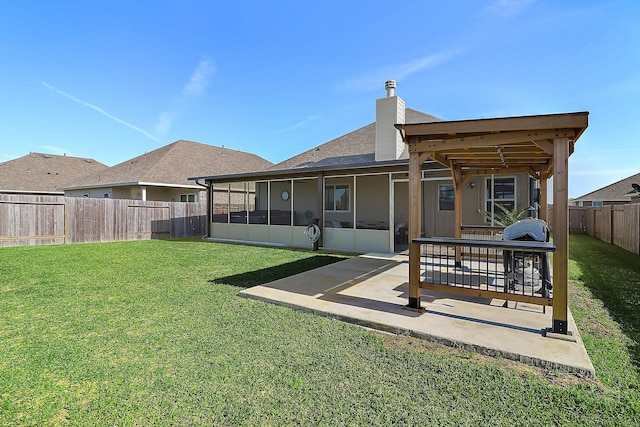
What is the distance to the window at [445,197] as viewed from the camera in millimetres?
11023

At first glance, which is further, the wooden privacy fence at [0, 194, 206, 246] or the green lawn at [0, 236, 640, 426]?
the wooden privacy fence at [0, 194, 206, 246]

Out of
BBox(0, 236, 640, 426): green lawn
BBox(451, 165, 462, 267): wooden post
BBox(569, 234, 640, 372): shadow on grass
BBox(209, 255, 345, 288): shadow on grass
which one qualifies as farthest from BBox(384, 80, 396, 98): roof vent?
BBox(0, 236, 640, 426): green lawn

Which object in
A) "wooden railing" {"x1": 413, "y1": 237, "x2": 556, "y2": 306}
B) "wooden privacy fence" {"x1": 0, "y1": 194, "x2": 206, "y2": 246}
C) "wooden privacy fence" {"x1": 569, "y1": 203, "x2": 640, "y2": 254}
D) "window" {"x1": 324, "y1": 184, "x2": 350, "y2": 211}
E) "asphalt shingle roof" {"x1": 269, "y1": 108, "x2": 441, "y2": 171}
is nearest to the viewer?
"wooden railing" {"x1": 413, "y1": 237, "x2": 556, "y2": 306}

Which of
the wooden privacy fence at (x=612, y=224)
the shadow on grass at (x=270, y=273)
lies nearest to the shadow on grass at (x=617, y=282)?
the wooden privacy fence at (x=612, y=224)

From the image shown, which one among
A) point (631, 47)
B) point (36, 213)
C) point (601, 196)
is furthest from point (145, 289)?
point (601, 196)

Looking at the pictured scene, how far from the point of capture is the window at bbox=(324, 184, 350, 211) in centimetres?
1324

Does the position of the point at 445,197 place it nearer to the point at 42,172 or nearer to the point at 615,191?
the point at 42,172

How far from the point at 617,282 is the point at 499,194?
13.7 feet

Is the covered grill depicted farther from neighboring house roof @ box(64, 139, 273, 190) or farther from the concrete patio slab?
neighboring house roof @ box(64, 139, 273, 190)

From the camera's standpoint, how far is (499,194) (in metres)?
9.71

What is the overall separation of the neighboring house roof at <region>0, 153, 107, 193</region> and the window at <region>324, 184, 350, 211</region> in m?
20.6

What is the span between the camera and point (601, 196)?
29984 millimetres

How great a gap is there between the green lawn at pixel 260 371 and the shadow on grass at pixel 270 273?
1.00 m

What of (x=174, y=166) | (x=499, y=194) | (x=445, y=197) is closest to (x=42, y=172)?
(x=174, y=166)
